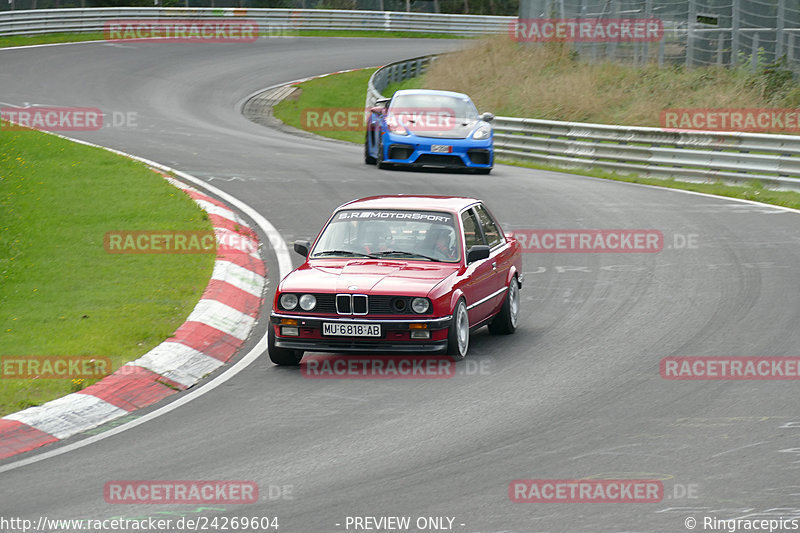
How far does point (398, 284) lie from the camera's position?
9438 mm

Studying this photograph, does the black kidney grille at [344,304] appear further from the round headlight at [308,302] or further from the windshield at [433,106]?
the windshield at [433,106]

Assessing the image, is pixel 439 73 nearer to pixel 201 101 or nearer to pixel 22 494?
pixel 201 101

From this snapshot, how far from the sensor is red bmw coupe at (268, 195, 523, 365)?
30.5ft

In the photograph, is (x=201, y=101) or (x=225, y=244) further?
(x=201, y=101)

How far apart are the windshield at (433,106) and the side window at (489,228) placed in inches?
436

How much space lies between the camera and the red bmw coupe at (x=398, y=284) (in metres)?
→ 9.30

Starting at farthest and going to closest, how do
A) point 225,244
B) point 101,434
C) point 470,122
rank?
1. point 470,122
2. point 225,244
3. point 101,434

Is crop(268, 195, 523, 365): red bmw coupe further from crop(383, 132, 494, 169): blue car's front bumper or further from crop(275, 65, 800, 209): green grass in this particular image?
crop(383, 132, 494, 169): blue car's front bumper

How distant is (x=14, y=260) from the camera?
12367 millimetres

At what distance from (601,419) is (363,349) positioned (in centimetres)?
233

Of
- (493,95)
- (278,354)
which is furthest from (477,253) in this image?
(493,95)

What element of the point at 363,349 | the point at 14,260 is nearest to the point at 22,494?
the point at 363,349

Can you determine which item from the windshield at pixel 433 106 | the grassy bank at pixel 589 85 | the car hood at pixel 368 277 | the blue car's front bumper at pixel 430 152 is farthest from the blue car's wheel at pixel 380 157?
the car hood at pixel 368 277

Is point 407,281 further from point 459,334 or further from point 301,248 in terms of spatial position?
point 301,248
